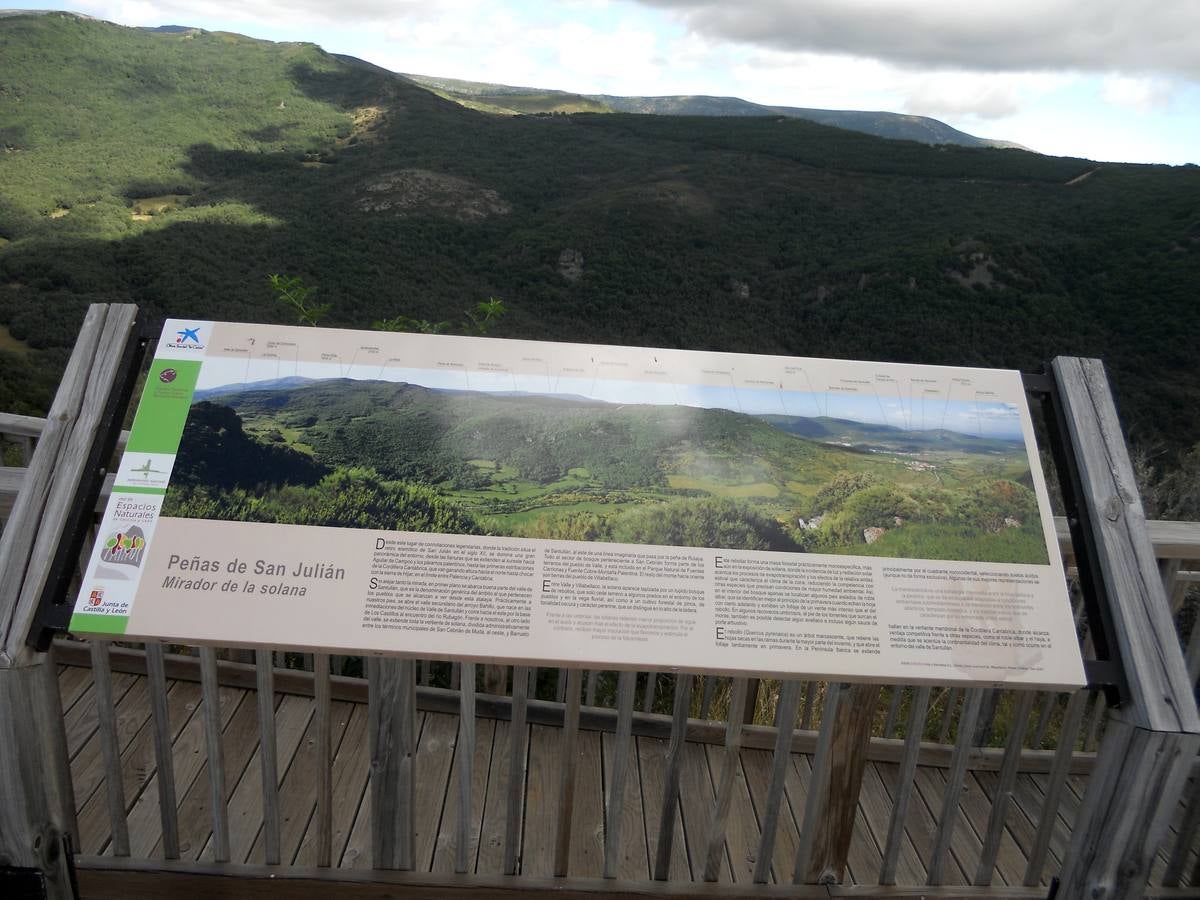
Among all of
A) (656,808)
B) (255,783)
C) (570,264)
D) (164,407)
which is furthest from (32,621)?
(570,264)

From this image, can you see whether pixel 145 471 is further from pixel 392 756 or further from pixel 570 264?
pixel 570 264

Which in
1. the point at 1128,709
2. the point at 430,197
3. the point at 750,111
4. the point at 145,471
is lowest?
the point at 430,197

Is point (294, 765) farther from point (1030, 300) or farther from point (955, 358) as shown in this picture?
point (1030, 300)

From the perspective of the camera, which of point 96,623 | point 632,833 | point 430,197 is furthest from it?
point 430,197

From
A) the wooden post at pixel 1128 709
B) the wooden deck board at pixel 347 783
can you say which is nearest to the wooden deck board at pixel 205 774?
the wooden deck board at pixel 347 783

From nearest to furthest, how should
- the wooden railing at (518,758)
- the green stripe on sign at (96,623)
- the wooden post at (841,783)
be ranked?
1. the green stripe on sign at (96,623)
2. the wooden railing at (518,758)
3. the wooden post at (841,783)

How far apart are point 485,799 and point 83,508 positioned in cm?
139

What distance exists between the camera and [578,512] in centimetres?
140

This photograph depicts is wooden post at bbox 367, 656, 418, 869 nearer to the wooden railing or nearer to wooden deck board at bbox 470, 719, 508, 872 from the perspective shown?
the wooden railing

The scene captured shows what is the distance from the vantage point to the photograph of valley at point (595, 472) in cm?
139

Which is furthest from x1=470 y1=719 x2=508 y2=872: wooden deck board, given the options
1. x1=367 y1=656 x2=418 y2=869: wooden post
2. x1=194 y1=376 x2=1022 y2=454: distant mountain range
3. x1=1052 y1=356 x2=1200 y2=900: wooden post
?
x1=1052 y1=356 x2=1200 y2=900: wooden post

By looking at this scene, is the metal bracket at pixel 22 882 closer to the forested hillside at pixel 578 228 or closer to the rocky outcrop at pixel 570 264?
→ the forested hillside at pixel 578 228

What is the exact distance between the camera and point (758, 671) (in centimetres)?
130

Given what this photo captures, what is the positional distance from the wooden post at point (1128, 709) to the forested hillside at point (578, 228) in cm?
1161
